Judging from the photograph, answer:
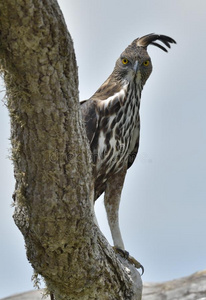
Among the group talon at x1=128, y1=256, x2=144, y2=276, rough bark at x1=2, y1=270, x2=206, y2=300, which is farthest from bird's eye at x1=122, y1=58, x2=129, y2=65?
rough bark at x1=2, y1=270, x2=206, y2=300

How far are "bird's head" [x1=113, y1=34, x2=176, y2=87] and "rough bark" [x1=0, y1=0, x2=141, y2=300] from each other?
238 cm

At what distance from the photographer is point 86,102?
7.07 meters

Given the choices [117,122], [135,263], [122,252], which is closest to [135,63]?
[117,122]

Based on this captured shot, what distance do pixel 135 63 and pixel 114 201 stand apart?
5.36 ft

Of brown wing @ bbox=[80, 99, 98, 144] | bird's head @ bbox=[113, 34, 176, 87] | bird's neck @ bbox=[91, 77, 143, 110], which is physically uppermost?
bird's head @ bbox=[113, 34, 176, 87]

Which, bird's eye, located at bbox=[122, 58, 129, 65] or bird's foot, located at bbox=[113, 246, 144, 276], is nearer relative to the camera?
bird's foot, located at bbox=[113, 246, 144, 276]

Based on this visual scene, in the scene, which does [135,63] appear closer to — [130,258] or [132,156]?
[132,156]

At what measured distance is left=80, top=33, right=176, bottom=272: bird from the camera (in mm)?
6812

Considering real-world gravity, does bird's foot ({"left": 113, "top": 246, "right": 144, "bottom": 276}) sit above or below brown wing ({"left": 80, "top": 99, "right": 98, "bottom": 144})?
below

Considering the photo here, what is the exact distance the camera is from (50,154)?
4953mm

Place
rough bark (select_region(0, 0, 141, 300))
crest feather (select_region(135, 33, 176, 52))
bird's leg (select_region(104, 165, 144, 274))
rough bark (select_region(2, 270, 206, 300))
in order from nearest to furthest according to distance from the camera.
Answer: rough bark (select_region(0, 0, 141, 300)) < bird's leg (select_region(104, 165, 144, 274)) < crest feather (select_region(135, 33, 176, 52)) < rough bark (select_region(2, 270, 206, 300))

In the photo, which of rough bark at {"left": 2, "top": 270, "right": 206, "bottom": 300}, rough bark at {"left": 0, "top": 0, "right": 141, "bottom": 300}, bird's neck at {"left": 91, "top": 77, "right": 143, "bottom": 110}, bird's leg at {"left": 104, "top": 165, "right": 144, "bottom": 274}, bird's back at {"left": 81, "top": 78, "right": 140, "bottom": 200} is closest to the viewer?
rough bark at {"left": 0, "top": 0, "right": 141, "bottom": 300}

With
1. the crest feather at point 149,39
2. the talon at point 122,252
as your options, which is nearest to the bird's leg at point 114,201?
the talon at point 122,252

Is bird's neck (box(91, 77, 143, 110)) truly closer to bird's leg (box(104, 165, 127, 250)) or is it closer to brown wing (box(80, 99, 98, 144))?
brown wing (box(80, 99, 98, 144))
